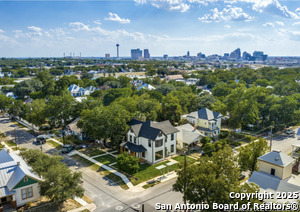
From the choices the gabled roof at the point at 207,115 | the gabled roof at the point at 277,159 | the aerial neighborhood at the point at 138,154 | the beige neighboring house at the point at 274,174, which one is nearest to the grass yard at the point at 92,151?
the aerial neighborhood at the point at 138,154

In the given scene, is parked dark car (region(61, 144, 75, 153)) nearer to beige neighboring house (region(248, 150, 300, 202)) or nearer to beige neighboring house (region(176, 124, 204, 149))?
beige neighboring house (region(176, 124, 204, 149))

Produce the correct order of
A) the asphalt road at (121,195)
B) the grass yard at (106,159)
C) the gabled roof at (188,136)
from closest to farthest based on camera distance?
the asphalt road at (121,195) → the grass yard at (106,159) → the gabled roof at (188,136)

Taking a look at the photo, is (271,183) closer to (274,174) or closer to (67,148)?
(274,174)

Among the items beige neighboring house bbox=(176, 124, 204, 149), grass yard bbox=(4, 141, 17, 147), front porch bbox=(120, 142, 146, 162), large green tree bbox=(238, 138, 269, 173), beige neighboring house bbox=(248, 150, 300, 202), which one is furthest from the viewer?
grass yard bbox=(4, 141, 17, 147)

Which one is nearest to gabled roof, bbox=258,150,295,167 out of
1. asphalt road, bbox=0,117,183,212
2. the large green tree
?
the large green tree

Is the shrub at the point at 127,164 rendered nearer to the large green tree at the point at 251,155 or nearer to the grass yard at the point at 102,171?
the grass yard at the point at 102,171
